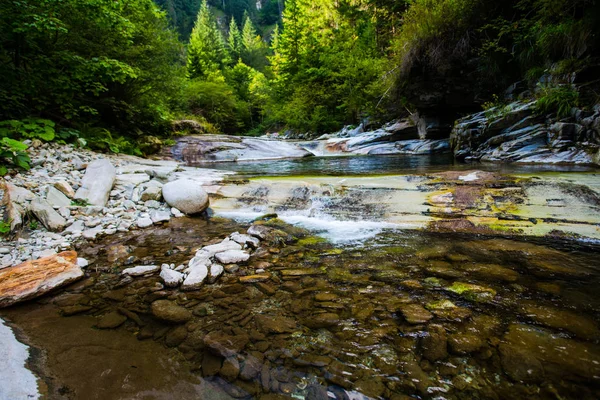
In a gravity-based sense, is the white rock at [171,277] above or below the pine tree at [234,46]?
below

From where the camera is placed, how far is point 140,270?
8.69 ft

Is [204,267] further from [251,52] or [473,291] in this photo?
[251,52]

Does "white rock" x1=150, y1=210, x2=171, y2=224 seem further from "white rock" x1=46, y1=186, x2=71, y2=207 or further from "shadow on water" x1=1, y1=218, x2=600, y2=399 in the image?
"shadow on water" x1=1, y1=218, x2=600, y2=399

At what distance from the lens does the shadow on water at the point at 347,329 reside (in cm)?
134

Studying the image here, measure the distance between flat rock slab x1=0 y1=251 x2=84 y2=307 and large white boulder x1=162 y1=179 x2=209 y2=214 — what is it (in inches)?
76.0

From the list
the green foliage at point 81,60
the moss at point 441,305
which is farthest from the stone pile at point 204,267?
the green foliage at point 81,60

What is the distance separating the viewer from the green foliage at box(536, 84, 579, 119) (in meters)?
6.14

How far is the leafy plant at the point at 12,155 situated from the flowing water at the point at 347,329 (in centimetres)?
295

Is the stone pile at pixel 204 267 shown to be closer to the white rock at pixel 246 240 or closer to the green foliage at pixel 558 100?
the white rock at pixel 246 240

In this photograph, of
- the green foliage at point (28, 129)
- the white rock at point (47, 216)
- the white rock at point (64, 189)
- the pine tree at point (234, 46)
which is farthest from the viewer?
the pine tree at point (234, 46)

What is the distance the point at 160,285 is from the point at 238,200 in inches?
111

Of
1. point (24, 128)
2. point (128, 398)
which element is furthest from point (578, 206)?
point (24, 128)

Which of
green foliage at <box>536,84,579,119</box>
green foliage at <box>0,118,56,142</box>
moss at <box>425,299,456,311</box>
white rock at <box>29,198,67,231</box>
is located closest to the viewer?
moss at <box>425,299,456,311</box>

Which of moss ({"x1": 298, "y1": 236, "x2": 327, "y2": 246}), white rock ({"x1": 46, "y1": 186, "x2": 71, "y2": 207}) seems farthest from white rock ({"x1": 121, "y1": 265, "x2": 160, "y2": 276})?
white rock ({"x1": 46, "y1": 186, "x2": 71, "y2": 207})
